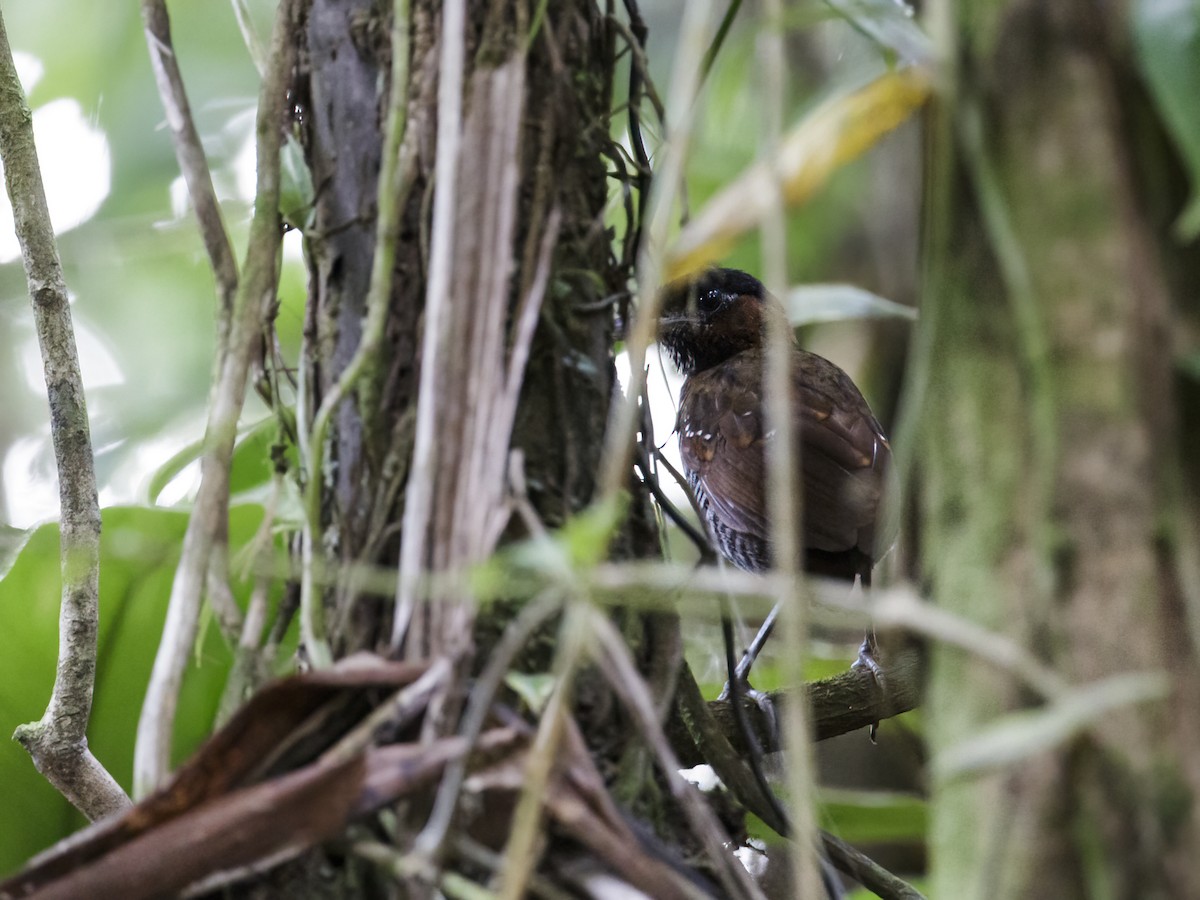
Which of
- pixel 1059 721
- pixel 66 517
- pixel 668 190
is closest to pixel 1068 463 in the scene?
pixel 1059 721

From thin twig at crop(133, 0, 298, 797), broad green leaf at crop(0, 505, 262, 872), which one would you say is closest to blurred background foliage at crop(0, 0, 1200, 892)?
broad green leaf at crop(0, 505, 262, 872)

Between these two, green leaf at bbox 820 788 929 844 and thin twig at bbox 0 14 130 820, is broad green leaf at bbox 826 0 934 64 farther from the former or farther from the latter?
green leaf at bbox 820 788 929 844

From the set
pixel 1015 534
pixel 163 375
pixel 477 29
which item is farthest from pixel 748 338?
pixel 1015 534

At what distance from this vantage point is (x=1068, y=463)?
1.95 feet

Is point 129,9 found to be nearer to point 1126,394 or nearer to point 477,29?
point 477,29

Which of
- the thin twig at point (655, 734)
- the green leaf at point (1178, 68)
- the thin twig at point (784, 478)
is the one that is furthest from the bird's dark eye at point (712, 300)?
the green leaf at point (1178, 68)

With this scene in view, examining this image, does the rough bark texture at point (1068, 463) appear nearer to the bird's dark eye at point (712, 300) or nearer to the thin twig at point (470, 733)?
the thin twig at point (470, 733)

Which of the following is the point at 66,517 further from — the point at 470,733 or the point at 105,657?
the point at 470,733

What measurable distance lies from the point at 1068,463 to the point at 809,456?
5.16ft

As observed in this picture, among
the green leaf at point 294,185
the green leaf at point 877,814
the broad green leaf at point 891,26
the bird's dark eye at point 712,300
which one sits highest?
the green leaf at point 294,185

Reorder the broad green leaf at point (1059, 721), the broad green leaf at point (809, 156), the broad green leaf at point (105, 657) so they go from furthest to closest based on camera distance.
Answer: the broad green leaf at point (105, 657) < the broad green leaf at point (809, 156) < the broad green leaf at point (1059, 721)

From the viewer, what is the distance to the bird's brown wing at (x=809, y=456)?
2105mm

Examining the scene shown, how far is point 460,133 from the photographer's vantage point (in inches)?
33.4

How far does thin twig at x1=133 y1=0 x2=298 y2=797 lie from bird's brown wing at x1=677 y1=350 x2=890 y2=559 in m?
1.21
